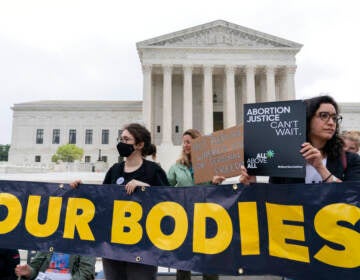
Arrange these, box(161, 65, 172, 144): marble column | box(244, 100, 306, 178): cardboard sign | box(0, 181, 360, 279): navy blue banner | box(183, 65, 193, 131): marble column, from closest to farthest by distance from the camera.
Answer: box(0, 181, 360, 279): navy blue banner
box(244, 100, 306, 178): cardboard sign
box(161, 65, 172, 144): marble column
box(183, 65, 193, 131): marble column

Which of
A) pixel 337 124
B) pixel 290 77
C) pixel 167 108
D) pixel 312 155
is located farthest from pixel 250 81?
pixel 312 155

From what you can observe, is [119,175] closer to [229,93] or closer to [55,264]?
[55,264]

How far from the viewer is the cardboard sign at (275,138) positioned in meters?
2.75

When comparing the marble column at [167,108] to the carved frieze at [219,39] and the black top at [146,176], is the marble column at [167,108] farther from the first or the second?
the black top at [146,176]

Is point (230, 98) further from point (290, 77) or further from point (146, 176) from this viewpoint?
point (146, 176)

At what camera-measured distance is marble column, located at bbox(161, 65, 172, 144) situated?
39.9 meters

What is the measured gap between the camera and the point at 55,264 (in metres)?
4.27

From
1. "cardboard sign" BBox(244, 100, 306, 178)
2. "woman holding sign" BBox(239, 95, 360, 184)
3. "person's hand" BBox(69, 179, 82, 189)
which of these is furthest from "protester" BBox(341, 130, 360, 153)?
"person's hand" BBox(69, 179, 82, 189)

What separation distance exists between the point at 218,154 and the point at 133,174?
1.13 m

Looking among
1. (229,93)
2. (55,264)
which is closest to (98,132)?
(229,93)

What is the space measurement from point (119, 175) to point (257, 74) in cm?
4407

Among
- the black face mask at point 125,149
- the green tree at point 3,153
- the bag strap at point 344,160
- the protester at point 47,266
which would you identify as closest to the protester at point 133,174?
the black face mask at point 125,149

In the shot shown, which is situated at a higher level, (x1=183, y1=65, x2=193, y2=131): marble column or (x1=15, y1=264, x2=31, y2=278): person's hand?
(x1=183, y1=65, x2=193, y2=131): marble column

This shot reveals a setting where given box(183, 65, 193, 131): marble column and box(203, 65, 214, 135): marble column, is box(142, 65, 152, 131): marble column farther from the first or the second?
box(203, 65, 214, 135): marble column
